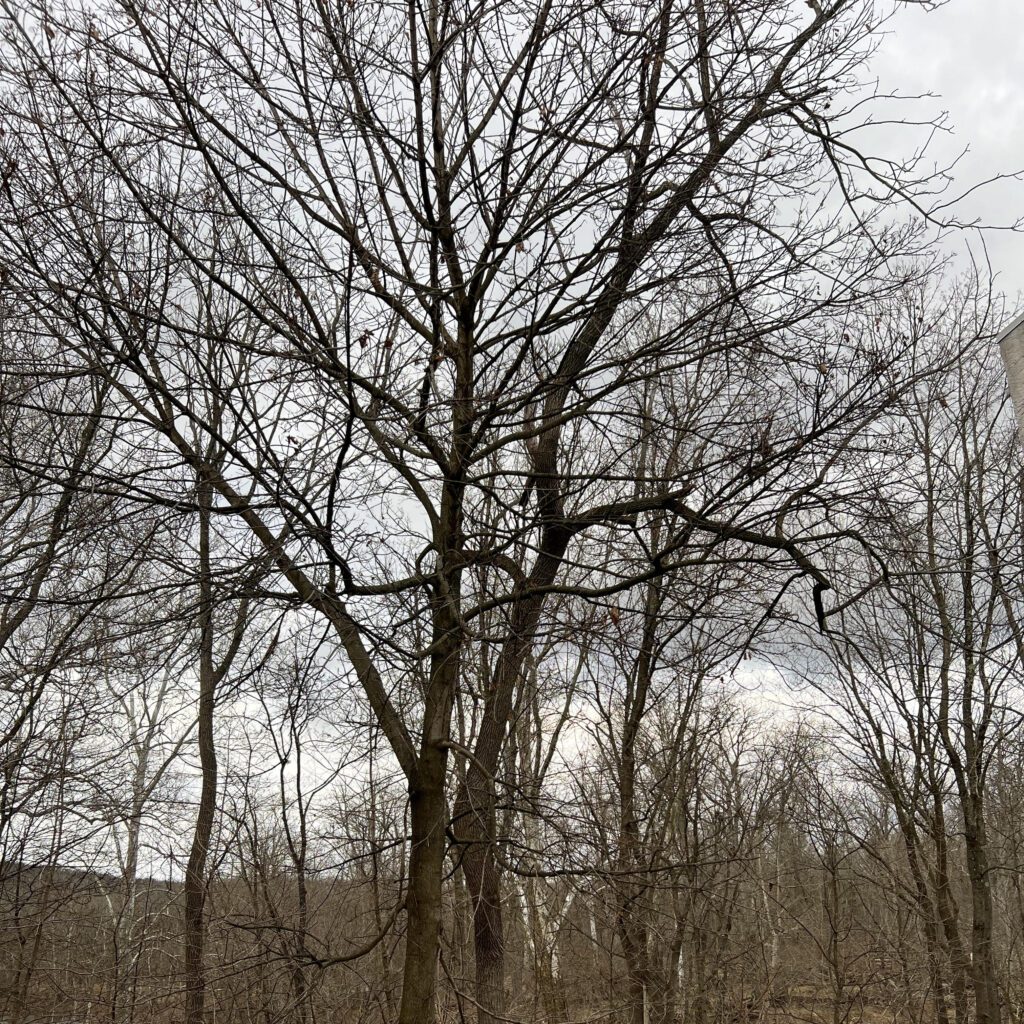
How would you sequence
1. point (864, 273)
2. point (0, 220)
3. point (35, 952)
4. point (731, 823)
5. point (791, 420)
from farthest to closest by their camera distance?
point (35, 952)
point (731, 823)
point (791, 420)
point (864, 273)
point (0, 220)

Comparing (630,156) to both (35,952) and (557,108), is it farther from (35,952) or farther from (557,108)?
(35,952)

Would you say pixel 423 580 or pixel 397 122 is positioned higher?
pixel 397 122

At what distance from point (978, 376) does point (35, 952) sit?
43.7 feet

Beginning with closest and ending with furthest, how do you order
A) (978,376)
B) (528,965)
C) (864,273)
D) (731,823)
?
1. (864,273)
2. (731,823)
3. (978,376)
4. (528,965)

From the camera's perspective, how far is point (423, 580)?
4414 mm

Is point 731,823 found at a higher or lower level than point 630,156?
lower

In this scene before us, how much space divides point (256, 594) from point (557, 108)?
2643 mm

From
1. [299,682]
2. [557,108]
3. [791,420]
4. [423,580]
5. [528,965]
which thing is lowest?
[528,965]

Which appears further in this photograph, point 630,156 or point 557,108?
point 630,156

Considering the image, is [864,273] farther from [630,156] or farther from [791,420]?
[630,156]

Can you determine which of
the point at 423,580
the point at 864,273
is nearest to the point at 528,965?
the point at 423,580

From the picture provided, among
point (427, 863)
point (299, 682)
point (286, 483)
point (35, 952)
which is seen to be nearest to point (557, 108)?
point (286, 483)

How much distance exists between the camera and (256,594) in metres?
4.16

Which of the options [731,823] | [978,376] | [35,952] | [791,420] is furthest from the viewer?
[978,376]
